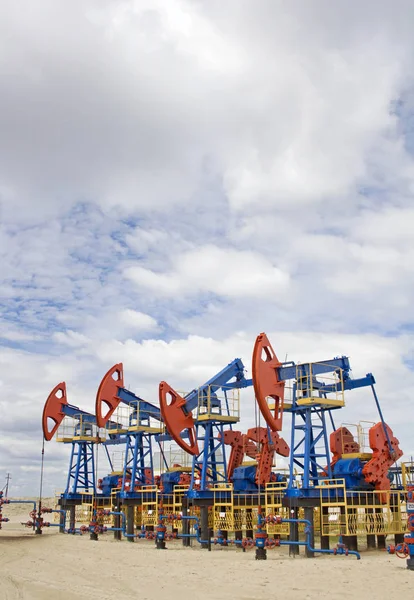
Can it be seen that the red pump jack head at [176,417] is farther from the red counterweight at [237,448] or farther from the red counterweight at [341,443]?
the red counterweight at [341,443]

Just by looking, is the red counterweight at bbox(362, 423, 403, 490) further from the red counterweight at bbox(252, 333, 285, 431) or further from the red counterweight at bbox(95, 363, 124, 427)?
the red counterweight at bbox(95, 363, 124, 427)

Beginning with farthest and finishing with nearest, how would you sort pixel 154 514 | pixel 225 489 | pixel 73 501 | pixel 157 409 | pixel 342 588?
pixel 73 501 → pixel 157 409 → pixel 154 514 → pixel 225 489 → pixel 342 588

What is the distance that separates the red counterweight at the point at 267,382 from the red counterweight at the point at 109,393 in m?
10.7

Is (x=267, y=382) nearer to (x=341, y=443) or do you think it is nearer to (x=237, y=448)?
(x=341, y=443)

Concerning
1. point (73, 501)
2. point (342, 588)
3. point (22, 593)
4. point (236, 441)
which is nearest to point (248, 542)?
point (236, 441)

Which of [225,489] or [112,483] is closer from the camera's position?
[225,489]

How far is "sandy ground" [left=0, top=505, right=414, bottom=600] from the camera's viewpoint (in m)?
11.3

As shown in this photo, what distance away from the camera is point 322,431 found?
64.1ft

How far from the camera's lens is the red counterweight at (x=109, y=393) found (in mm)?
28234

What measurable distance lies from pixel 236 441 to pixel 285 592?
13670mm

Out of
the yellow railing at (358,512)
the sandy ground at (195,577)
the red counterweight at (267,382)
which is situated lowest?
the sandy ground at (195,577)

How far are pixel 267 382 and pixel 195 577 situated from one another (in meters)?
6.86

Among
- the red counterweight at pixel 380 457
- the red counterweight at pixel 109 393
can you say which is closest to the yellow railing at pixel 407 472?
the red counterweight at pixel 380 457

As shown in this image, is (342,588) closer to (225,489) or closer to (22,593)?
(22,593)
